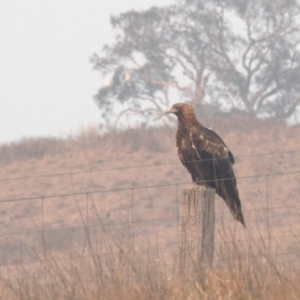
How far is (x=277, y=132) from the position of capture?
3394 centimetres

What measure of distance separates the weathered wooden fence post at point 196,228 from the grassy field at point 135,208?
11 cm

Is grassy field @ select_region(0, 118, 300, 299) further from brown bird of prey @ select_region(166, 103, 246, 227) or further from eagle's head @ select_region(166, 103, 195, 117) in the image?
eagle's head @ select_region(166, 103, 195, 117)

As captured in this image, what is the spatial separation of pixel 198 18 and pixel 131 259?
42054 millimetres

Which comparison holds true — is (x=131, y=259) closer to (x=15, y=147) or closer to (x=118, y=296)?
(x=118, y=296)

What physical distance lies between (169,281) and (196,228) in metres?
0.52

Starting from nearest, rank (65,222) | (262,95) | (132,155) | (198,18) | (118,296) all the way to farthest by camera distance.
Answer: (118,296), (65,222), (132,155), (262,95), (198,18)

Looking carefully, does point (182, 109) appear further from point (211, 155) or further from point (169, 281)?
point (169, 281)

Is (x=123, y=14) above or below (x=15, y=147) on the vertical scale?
above

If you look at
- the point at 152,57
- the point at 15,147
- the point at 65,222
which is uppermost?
the point at 152,57

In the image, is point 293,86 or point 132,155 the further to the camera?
point 293,86

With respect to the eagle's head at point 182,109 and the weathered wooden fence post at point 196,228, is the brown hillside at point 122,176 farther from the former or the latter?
the weathered wooden fence post at point 196,228

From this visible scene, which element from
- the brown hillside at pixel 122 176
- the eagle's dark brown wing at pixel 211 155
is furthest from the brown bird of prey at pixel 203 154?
the brown hillside at pixel 122 176

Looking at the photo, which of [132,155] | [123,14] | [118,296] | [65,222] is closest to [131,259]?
[118,296]

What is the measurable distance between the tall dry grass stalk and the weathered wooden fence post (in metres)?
0.12
